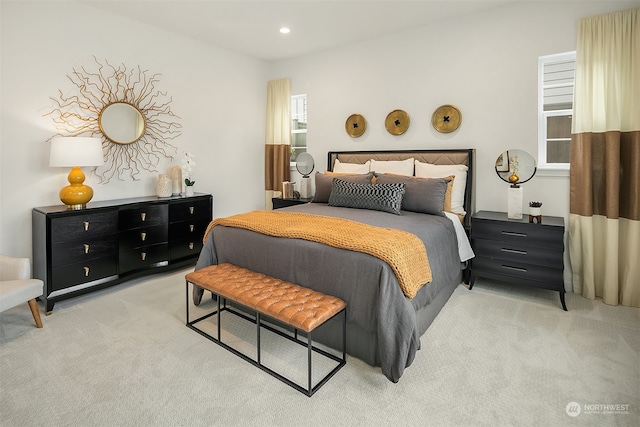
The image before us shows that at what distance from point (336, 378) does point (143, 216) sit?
8.54ft

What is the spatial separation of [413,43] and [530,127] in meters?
1.61

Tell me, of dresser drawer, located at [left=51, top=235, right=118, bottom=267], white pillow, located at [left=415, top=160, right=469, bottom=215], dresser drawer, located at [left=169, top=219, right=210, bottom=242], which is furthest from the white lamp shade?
white pillow, located at [left=415, top=160, right=469, bottom=215]

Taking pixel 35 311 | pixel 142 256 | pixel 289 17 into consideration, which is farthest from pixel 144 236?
pixel 289 17

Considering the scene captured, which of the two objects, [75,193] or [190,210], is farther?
[190,210]

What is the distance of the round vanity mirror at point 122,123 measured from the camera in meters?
3.63

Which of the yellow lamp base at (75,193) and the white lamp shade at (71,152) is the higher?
the white lamp shade at (71,152)

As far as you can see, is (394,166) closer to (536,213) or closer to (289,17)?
(536,213)

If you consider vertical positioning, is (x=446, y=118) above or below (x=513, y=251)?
above

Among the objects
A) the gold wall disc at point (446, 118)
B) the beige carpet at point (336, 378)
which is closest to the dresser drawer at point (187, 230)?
the beige carpet at point (336, 378)

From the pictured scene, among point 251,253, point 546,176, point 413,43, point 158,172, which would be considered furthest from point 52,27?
point 546,176

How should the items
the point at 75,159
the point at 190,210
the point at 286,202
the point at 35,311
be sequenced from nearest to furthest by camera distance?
the point at 35,311, the point at 75,159, the point at 190,210, the point at 286,202

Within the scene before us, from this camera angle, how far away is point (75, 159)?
306 cm

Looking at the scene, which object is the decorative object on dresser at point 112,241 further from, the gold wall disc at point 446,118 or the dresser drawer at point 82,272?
the gold wall disc at point 446,118

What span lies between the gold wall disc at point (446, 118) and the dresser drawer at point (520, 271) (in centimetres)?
147
